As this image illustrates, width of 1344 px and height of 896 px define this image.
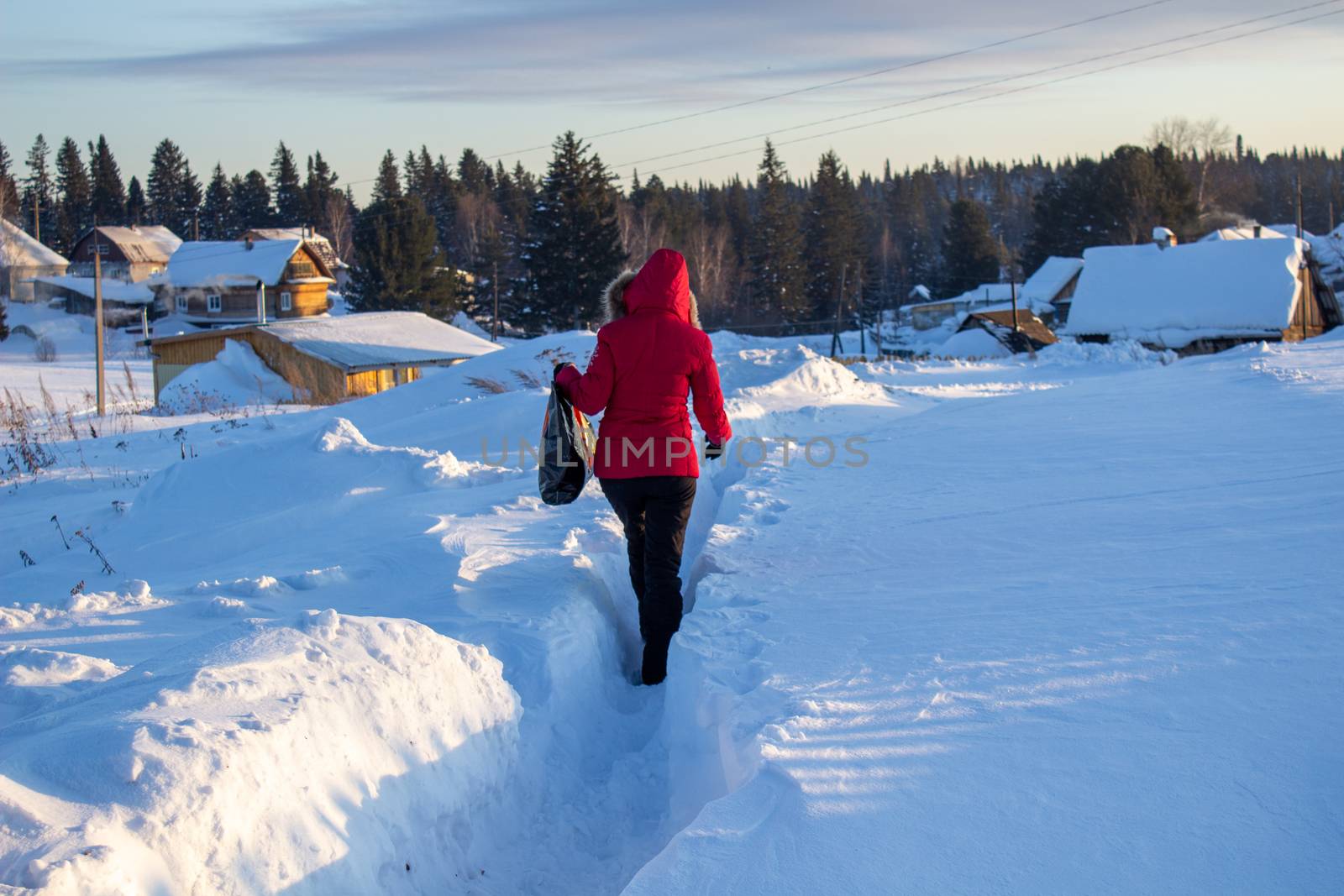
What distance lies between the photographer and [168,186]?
3880 inches

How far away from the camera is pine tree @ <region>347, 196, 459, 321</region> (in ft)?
181

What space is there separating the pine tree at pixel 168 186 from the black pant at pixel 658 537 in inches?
4067

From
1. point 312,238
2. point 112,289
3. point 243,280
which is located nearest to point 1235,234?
point 243,280

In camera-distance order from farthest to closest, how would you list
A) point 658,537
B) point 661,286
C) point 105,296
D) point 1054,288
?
point 105,296 < point 1054,288 < point 658,537 < point 661,286

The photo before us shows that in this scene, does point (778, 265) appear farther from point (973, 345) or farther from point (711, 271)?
point (973, 345)

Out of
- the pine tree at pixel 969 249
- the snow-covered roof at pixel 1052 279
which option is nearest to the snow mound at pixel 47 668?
the snow-covered roof at pixel 1052 279

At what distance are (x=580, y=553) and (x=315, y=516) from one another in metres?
2.48

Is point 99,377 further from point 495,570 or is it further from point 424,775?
point 424,775

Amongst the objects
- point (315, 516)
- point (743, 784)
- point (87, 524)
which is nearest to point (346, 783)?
point (743, 784)

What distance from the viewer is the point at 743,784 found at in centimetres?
323

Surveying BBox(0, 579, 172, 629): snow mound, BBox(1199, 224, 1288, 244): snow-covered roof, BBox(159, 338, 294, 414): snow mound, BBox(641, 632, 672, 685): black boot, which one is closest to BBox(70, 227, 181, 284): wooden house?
BBox(159, 338, 294, 414): snow mound

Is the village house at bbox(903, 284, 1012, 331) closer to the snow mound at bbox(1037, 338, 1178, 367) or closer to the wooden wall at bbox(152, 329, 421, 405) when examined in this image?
the snow mound at bbox(1037, 338, 1178, 367)

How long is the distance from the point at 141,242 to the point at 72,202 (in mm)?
25773

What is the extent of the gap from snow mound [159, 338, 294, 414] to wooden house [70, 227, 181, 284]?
40.1 metres
